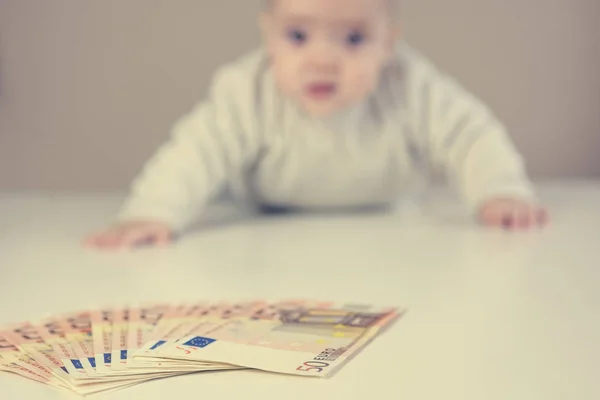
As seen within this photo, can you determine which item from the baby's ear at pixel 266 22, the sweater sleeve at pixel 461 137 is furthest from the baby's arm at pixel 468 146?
the baby's ear at pixel 266 22

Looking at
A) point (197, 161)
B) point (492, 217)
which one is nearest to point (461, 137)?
point (492, 217)

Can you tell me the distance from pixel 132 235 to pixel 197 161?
20 centimetres

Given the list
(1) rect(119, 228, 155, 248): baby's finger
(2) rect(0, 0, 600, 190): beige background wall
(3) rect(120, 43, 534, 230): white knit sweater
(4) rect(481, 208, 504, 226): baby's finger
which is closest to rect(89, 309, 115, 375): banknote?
(1) rect(119, 228, 155, 248): baby's finger

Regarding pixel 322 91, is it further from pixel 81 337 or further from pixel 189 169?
pixel 81 337

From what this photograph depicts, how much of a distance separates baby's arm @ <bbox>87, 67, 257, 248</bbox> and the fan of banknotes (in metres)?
0.39

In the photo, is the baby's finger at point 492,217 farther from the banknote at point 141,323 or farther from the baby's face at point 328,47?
the banknote at point 141,323

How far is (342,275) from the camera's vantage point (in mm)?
805

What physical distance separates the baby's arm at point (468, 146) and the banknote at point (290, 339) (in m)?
0.56

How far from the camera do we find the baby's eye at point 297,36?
3.58 ft

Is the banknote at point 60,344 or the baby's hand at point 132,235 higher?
the baby's hand at point 132,235

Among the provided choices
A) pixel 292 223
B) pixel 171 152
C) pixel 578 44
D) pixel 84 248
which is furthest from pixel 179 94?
pixel 578 44

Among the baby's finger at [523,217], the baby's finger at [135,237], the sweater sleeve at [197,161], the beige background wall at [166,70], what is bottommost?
the baby's finger at [135,237]

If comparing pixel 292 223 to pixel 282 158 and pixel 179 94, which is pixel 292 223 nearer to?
pixel 282 158

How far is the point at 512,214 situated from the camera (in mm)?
1078
